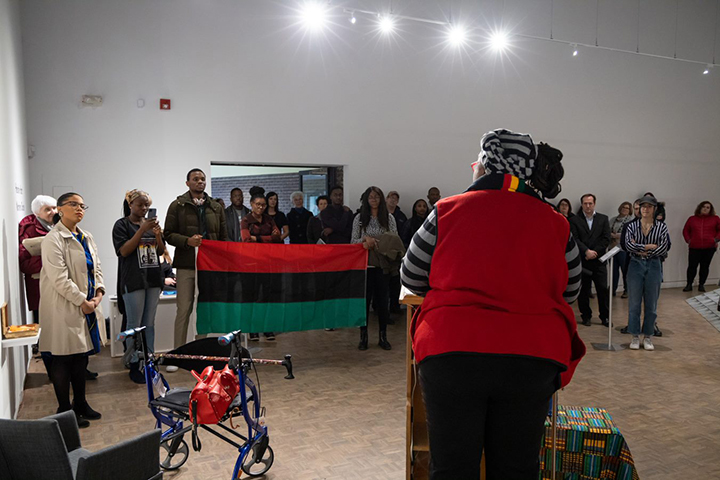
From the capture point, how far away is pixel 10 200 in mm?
4617

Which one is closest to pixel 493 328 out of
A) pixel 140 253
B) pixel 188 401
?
pixel 188 401

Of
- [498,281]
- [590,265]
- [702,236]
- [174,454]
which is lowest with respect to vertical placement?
[174,454]

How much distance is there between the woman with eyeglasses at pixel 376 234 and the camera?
638cm

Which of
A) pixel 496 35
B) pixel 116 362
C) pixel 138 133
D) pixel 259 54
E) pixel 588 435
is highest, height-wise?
pixel 496 35

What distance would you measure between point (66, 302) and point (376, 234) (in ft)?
11.0

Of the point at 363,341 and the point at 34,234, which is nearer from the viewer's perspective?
the point at 34,234

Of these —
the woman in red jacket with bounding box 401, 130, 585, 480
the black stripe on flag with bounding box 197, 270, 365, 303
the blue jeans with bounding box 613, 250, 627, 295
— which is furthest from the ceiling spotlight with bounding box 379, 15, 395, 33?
the woman in red jacket with bounding box 401, 130, 585, 480

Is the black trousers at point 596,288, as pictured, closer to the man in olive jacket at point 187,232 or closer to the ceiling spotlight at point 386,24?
the ceiling spotlight at point 386,24

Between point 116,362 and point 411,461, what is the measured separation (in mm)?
4169

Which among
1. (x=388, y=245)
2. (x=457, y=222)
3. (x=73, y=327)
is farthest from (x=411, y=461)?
(x=388, y=245)

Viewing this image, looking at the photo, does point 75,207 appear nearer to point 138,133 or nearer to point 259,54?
point 138,133

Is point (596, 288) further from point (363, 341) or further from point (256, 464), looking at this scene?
point (256, 464)

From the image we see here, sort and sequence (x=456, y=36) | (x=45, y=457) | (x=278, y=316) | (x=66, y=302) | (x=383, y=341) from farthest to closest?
1. (x=456, y=36)
2. (x=383, y=341)
3. (x=278, y=316)
4. (x=66, y=302)
5. (x=45, y=457)

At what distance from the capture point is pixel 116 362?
5.74 metres
